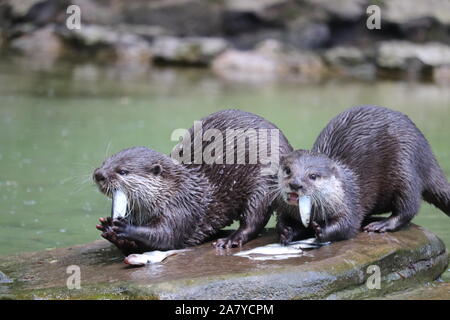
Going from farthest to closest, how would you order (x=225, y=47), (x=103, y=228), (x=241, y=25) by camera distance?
(x=241, y=25)
(x=225, y=47)
(x=103, y=228)

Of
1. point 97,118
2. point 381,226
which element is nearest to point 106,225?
point 381,226

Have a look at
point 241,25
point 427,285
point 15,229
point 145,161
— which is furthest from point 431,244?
point 241,25

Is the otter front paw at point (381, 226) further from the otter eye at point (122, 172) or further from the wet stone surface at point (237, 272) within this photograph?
the otter eye at point (122, 172)

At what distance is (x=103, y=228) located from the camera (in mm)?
3447

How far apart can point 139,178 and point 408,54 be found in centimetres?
1121

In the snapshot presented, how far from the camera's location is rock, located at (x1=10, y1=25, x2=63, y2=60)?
576 inches

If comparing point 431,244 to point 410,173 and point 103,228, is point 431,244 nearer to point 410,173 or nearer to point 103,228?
point 410,173

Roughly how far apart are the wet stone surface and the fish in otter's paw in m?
0.11

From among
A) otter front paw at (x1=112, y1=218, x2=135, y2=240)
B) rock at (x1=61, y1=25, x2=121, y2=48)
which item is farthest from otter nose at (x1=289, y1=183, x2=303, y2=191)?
rock at (x1=61, y1=25, x2=121, y2=48)

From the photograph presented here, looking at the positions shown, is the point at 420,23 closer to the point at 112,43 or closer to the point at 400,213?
the point at 112,43

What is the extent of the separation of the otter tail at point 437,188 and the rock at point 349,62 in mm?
9909

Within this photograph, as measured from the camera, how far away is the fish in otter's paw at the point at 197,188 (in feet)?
11.6

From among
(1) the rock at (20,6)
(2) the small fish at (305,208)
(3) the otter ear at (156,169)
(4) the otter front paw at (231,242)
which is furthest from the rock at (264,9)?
(2) the small fish at (305,208)

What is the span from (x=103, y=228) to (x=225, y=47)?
11132 mm
